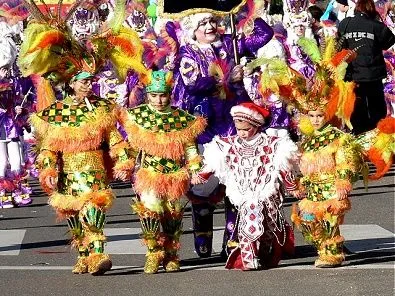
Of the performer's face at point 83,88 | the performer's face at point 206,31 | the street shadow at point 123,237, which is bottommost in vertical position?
the street shadow at point 123,237

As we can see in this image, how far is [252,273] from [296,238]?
180 centimetres

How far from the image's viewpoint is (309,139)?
10.6 m

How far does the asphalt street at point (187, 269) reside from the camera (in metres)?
9.71

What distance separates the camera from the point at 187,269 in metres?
10.6

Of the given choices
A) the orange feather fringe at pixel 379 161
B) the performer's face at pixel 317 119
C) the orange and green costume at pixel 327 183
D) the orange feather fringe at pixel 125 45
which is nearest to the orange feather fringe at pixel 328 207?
the orange and green costume at pixel 327 183

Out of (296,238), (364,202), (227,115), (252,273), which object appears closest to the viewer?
(252,273)

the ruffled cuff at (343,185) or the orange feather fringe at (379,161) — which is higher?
the orange feather fringe at (379,161)

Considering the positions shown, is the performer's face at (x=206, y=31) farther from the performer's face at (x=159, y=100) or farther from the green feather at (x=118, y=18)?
the performer's face at (x=159, y=100)

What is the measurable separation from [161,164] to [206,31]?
1391 mm

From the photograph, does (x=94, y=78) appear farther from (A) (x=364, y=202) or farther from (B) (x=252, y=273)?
(A) (x=364, y=202)

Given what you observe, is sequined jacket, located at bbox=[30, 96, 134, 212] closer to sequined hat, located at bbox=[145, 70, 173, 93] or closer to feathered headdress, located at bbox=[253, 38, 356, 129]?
sequined hat, located at bbox=[145, 70, 173, 93]

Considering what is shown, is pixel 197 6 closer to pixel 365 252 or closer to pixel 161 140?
pixel 161 140

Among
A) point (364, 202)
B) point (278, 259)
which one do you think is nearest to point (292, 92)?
point (278, 259)

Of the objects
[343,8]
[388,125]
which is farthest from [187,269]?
[343,8]
